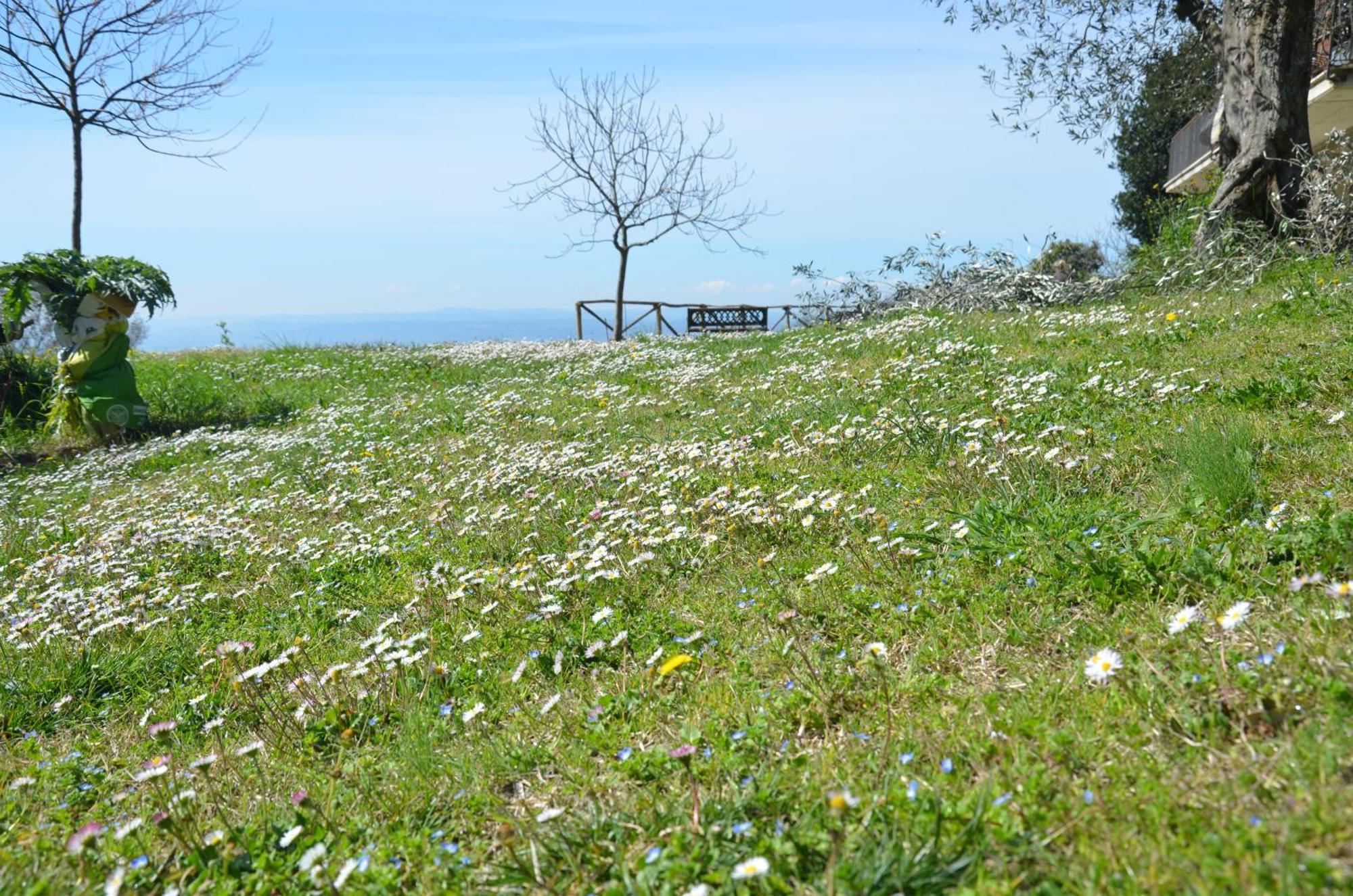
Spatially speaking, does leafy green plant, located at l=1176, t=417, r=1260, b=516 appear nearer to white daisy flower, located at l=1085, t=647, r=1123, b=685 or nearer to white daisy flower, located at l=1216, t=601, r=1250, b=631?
white daisy flower, located at l=1216, t=601, r=1250, b=631

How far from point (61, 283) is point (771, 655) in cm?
1290

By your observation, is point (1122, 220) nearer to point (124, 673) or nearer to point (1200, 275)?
point (1200, 275)

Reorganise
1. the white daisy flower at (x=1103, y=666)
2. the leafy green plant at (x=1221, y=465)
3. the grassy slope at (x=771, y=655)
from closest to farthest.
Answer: the grassy slope at (x=771, y=655) → the white daisy flower at (x=1103, y=666) → the leafy green plant at (x=1221, y=465)

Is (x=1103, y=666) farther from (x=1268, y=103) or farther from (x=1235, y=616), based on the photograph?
(x=1268, y=103)

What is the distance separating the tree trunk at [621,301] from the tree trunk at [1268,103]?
67.6 ft

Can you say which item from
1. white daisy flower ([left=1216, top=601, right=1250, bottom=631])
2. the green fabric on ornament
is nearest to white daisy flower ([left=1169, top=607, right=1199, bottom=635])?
white daisy flower ([left=1216, top=601, right=1250, bottom=631])

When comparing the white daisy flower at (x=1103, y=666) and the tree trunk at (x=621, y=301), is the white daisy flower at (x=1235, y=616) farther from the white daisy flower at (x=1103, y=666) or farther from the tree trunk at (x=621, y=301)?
the tree trunk at (x=621, y=301)

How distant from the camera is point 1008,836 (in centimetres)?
219

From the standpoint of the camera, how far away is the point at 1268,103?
38.5 ft

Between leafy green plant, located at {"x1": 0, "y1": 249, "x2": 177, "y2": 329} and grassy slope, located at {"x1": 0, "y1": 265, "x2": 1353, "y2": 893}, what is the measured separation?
243 inches

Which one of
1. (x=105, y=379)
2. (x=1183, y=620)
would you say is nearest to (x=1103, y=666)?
(x=1183, y=620)

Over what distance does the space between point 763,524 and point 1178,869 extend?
9.99 ft

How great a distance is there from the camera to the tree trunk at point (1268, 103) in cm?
1140

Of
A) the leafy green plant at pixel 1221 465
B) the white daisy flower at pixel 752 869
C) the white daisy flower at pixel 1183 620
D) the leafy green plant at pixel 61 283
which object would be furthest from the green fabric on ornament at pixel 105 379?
the white daisy flower at pixel 1183 620
